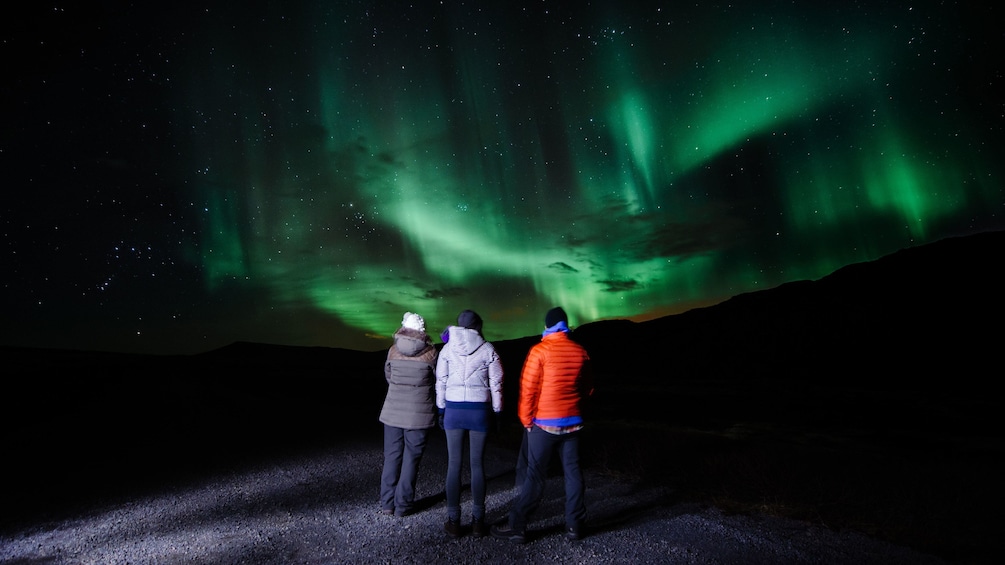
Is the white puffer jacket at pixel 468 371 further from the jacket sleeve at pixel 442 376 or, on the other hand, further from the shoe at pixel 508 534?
the shoe at pixel 508 534

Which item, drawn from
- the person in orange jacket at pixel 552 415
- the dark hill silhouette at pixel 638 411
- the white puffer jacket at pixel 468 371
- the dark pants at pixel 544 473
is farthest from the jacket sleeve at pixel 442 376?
the dark hill silhouette at pixel 638 411

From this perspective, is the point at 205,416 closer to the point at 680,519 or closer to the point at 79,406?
the point at 79,406

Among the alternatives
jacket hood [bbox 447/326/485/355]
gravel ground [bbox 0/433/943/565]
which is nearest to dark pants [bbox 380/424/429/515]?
gravel ground [bbox 0/433/943/565]

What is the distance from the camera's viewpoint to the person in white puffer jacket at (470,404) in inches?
173

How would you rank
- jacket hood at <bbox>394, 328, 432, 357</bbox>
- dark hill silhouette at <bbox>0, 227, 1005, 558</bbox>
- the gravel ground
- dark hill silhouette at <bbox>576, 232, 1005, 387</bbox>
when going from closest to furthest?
the gravel ground → jacket hood at <bbox>394, 328, 432, 357</bbox> → dark hill silhouette at <bbox>0, 227, 1005, 558</bbox> → dark hill silhouette at <bbox>576, 232, 1005, 387</bbox>

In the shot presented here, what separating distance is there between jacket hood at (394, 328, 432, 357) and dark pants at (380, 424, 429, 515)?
2.65 ft

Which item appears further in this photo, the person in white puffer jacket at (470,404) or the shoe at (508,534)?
the person in white puffer jacket at (470,404)

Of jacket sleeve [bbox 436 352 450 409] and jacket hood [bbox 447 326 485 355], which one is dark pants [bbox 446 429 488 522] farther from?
jacket hood [bbox 447 326 485 355]

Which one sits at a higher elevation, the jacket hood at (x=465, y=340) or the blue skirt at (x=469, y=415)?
the jacket hood at (x=465, y=340)

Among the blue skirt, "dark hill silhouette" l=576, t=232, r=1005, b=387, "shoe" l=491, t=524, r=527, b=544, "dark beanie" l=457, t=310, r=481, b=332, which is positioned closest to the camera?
"shoe" l=491, t=524, r=527, b=544

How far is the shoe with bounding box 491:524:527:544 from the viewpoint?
426 centimetres

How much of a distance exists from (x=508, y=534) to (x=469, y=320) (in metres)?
1.94

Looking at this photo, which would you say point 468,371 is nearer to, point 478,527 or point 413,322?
point 413,322

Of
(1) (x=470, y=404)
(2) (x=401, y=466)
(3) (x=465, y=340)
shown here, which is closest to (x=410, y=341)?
(3) (x=465, y=340)
